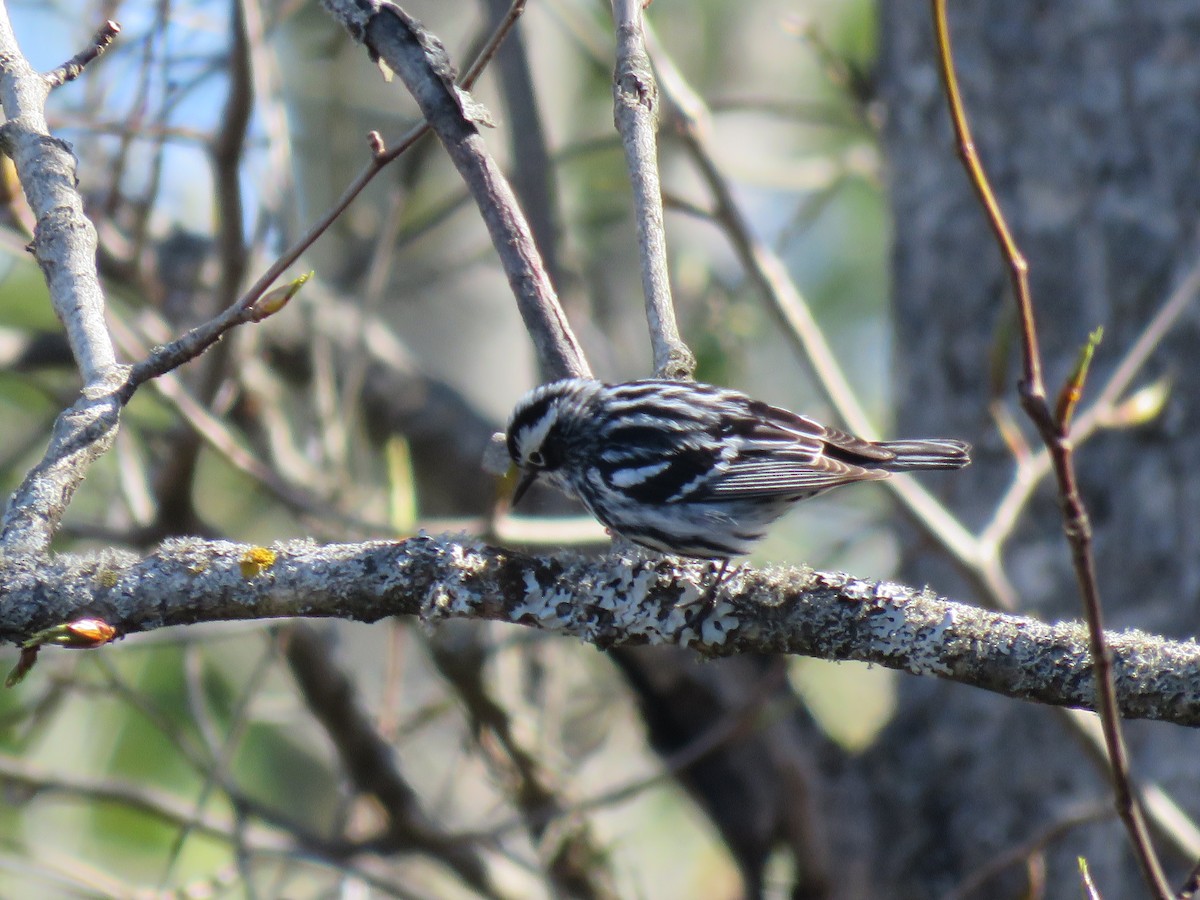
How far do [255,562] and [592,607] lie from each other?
23.2 inches

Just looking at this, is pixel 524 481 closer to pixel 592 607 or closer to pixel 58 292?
pixel 592 607

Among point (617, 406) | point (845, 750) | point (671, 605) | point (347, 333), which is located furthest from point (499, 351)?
point (671, 605)

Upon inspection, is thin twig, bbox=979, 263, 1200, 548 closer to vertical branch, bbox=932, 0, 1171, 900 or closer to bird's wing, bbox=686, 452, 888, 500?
bird's wing, bbox=686, 452, 888, 500

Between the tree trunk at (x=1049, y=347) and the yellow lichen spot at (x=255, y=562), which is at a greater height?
the tree trunk at (x=1049, y=347)

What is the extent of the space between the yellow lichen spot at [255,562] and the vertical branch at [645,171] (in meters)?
→ 1.11

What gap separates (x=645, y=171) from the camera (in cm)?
280

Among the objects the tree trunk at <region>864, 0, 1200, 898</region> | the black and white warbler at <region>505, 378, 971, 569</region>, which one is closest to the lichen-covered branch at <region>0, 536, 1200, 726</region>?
the black and white warbler at <region>505, 378, 971, 569</region>

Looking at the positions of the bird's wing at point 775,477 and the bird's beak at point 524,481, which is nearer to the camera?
the bird's wing at point 775,477

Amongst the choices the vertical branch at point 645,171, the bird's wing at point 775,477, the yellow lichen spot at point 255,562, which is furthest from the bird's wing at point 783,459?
Result: the yellow lichen spot at point 255,562

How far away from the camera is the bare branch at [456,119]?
276cm

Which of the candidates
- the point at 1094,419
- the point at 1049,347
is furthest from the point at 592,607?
the point at 1049,347

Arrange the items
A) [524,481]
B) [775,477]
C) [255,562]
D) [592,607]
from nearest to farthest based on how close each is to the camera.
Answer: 1. [255,562]
2. [592,607]
3. [775,477]
4. [524,481]

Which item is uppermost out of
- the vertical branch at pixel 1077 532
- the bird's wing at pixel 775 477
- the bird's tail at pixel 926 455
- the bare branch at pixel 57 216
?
the bird's tail at pixel 926 455

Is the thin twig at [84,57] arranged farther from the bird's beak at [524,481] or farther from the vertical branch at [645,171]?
the bird's beak at [524,481]
